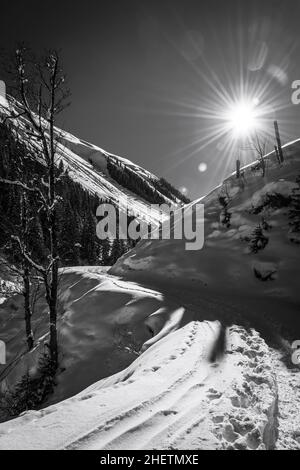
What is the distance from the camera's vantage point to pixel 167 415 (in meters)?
4.09

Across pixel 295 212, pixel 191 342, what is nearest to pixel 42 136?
pixel 191 342

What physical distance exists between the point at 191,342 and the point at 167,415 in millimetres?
4433

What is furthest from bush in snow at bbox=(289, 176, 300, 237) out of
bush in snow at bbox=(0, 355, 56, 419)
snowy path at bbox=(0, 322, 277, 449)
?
bush in snow at bbox=(0, 355, 56, 419)

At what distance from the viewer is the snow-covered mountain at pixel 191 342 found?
3.82 metres

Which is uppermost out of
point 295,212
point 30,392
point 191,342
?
point 295,212

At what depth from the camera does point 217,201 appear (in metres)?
24.0

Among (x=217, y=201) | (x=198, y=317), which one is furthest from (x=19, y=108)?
(x=217, y=201)

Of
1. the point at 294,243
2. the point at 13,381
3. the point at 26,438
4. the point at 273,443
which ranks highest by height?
the point at 294,243

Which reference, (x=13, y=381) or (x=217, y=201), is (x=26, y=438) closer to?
(x=13, y=381)

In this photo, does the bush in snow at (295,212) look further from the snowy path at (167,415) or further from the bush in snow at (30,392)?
the bush in snow at (30,392)

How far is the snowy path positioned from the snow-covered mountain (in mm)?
19

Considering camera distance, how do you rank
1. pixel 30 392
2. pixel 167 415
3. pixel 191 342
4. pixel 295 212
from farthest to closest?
pixel 295 212 → pixel 30 392 → pixel 191 342 → pixel 167 415

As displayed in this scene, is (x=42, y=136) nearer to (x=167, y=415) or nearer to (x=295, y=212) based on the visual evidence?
(x=167, y=415)

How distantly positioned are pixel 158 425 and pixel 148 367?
9.23 feet
